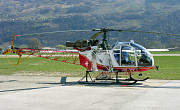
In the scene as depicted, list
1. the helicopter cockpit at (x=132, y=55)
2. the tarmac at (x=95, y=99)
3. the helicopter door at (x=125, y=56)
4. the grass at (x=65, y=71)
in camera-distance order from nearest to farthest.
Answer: the tarmac at (x=95, y=99)
the helicopter cockpit at (x=132, y=55)
the helicopter door at (x=125, y=56)
the grass at (x=65, y=71)

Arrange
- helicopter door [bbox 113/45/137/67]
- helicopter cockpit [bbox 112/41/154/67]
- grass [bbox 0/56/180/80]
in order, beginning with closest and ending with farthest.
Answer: helicopter cockpit [bbox 112/41/154/67] → helicopter door [bbox 113/45/137/67] → grass [bbox 0/56/180/80]

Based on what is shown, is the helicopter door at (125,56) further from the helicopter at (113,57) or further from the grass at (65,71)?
the grass at (65,71)

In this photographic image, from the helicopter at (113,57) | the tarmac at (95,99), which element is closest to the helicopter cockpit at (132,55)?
the helicopter at (113,57)

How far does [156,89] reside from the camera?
560 inches

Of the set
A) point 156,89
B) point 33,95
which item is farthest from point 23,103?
point 156,89

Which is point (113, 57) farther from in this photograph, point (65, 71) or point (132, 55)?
point (65, 71)

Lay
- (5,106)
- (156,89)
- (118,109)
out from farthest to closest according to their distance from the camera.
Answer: (156,89)
(5,106)
(118,109)

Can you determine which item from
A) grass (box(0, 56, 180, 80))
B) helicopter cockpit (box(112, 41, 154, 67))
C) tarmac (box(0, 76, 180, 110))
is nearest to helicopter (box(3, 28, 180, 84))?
helicopter cockpit (box(112, 41, 154, 67))

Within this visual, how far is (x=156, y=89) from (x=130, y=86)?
5.55 feet

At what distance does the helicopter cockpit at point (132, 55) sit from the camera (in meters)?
15.8

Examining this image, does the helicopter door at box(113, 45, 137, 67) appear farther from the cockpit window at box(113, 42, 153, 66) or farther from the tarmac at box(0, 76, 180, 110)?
the tarmac at box(0, 76, 180, 110)

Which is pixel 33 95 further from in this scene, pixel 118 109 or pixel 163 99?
pixel 163 99

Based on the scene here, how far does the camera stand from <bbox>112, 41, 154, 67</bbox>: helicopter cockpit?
15820 millimetres

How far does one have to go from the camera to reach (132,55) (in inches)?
631
